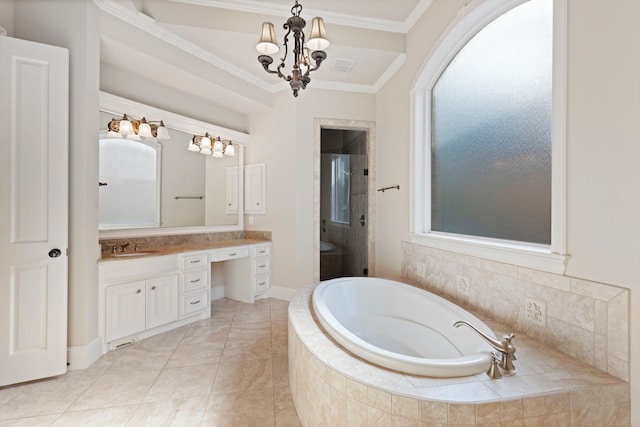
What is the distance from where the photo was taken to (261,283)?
3.40m

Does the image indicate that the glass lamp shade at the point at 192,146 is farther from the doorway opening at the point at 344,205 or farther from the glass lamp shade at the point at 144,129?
the doorway opening at the point at 344,205

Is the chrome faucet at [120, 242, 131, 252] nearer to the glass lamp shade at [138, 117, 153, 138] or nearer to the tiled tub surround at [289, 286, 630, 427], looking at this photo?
the glass lamp shade at [138, 117, 153, 138]

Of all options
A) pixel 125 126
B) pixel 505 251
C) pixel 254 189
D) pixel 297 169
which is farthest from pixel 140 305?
pixel 505 251

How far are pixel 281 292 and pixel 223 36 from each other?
9.32ft

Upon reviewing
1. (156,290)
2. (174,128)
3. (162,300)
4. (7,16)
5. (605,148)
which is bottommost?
(162,300)

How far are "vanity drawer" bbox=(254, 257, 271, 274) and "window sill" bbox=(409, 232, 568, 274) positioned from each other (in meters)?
2.03

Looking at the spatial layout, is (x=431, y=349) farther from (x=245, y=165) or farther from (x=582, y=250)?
(x=245, y=165)

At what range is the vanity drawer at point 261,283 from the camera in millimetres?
3319

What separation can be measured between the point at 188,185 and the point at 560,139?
3.28m

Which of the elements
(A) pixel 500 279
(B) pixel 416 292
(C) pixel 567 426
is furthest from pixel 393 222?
(C) pixel 567 426

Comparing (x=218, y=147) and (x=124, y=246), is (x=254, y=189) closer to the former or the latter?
(x=218, y=147)

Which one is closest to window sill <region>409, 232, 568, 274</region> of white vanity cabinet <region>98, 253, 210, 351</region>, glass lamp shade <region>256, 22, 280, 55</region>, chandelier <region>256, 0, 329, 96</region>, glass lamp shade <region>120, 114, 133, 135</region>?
chandelier <region>256, 0, 329, 96</region>

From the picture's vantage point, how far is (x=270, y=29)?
1793mm

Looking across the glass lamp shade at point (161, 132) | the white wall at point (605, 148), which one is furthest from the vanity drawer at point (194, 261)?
the white wall at point (605, 148)
